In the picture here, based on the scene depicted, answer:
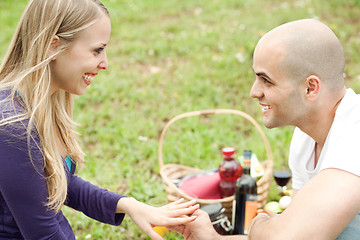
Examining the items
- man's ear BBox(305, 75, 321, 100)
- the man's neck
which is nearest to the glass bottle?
the man's neck

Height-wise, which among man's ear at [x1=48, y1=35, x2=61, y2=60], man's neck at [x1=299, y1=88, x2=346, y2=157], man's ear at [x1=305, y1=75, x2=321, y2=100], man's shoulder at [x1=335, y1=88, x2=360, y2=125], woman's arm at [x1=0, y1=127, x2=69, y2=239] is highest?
man's ear at [x1=48, y1=35, x2=61, y2=60]

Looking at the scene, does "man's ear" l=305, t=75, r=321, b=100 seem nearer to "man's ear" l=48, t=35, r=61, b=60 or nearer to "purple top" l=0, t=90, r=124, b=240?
"man's ear" l=48, t=35, r=61, b=60

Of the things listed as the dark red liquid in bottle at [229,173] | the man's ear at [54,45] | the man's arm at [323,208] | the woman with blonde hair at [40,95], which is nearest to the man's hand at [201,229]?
the woman with blonde hair at [40,95]

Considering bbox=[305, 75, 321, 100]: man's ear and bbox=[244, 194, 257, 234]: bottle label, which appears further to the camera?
bbox=[244, 194, 257, 234]: bottle label

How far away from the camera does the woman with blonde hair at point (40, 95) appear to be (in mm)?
1903

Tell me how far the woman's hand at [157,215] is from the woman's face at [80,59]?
703 mm

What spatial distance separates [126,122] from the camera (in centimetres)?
453

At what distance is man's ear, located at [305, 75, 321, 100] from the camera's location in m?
2.04

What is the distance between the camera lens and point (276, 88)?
6.99ft

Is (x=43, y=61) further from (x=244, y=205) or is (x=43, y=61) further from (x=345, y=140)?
(x=244, y=205)

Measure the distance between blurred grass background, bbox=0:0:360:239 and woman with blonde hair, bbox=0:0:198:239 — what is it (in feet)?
3.57

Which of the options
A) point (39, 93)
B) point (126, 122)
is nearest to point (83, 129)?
point (126, 122)

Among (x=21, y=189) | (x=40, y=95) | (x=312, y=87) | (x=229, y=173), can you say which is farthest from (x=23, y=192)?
(x=229, y=173)

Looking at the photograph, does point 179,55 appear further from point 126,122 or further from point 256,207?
point 256,207
